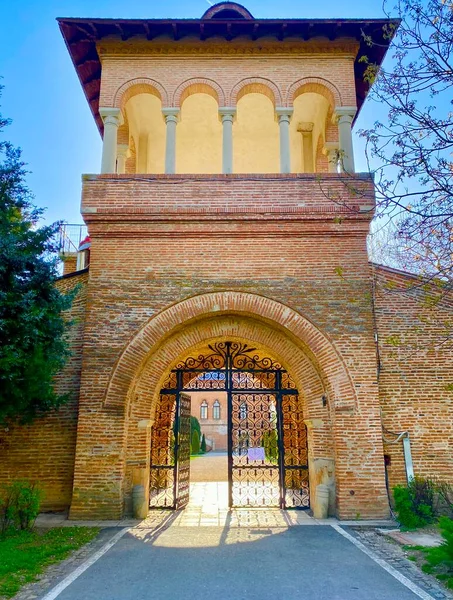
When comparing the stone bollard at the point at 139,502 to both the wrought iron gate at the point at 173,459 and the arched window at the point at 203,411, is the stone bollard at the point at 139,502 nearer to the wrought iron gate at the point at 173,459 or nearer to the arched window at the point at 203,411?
the wrought iron gate at the point at 173,459

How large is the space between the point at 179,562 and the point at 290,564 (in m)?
1.44

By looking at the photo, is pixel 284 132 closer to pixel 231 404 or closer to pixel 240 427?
pixel 231 404

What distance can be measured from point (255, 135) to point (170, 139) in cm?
318

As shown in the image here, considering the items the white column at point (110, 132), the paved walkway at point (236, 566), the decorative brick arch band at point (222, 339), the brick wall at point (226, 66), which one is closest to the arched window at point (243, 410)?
the decorative brick arch band at point (222, 339)

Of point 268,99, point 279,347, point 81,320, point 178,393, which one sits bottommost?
point 178,393

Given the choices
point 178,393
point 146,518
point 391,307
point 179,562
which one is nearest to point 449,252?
point 391,307

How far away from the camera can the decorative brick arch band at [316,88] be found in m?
10.4

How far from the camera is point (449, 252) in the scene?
19.4 ft

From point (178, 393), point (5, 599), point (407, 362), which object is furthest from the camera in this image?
point (178, 393)

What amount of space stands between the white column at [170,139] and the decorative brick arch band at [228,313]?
3202 mm

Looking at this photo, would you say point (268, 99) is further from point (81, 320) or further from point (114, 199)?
point (81, 320)

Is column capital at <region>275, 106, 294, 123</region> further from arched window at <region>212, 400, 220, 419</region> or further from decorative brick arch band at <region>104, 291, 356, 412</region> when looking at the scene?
arched window at <region>212, 400, 220, 419</region>

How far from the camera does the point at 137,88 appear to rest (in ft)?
34.9

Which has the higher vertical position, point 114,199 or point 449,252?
point 114,199
